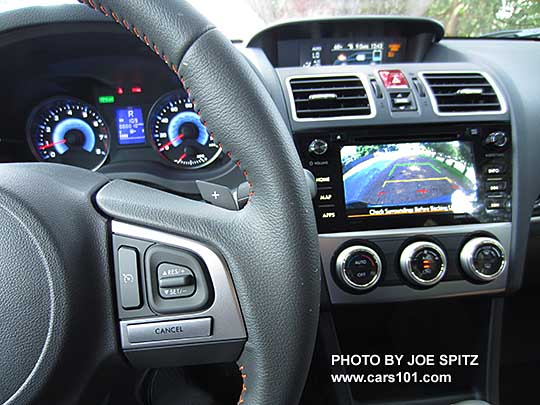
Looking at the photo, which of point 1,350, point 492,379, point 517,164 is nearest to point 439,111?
point 517,164

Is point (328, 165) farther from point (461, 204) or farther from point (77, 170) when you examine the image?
point (77, 170)

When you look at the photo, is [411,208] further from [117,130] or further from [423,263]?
[117,130]

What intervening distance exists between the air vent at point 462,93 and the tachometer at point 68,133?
1013 mm

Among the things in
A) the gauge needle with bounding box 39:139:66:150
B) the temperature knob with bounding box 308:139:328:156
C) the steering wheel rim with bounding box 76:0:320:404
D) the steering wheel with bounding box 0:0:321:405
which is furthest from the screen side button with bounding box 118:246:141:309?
the gauge needle with bounding box 39:139:66:150

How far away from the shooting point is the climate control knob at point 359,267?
1.34m

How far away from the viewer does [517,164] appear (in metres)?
1.41

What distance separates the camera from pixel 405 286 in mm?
1386

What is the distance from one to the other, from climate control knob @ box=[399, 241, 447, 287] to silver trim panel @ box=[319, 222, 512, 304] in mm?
33

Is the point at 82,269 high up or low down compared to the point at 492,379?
up

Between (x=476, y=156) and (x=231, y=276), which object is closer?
(x=231, y=276)

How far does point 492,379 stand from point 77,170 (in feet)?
4.74

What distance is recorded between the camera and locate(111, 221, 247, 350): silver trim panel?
0.73m

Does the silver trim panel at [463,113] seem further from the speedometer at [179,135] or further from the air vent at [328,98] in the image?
the speedometer at [179,135]

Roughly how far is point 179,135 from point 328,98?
499 mm
